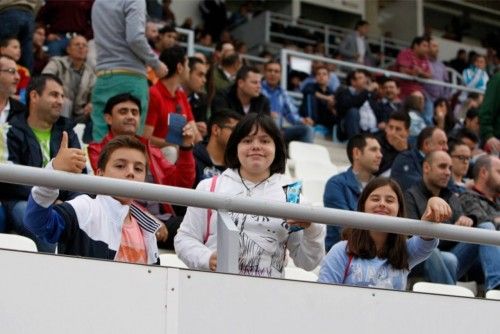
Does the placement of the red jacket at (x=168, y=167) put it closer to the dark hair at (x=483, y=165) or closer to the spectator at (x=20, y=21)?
the dark hair at (x=483, y=165)

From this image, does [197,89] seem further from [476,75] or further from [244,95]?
[476,75]

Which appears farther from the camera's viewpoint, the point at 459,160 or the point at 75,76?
the point at 75,76

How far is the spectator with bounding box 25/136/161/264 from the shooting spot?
385 centimetres

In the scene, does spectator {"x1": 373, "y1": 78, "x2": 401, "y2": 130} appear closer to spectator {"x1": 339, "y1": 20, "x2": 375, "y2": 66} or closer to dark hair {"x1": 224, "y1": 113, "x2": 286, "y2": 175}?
spectator {"x1": 339, "y1": 20, "x2": 375, "y2": 66}

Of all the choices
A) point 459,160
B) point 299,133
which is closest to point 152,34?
point 299,133

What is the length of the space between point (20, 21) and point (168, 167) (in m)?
2.97

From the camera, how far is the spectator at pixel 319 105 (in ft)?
36.4

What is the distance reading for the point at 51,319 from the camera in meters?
3.58

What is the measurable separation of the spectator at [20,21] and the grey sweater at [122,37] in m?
1.32

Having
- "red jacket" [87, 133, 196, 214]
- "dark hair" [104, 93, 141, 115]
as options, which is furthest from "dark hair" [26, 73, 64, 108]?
"red jacket" [87, 133, 196, 214]

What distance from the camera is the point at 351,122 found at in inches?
424

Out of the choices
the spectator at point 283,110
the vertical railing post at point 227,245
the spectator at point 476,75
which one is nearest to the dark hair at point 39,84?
the vertical railing post at point 227,245

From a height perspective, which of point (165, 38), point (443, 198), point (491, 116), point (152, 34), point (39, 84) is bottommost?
point (443, 198)

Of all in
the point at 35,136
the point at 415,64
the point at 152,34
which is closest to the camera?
the point at 35,136
